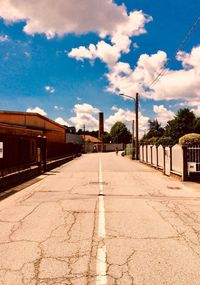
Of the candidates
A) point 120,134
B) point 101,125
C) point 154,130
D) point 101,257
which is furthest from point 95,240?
point 101,125

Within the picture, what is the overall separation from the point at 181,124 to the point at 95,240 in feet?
234

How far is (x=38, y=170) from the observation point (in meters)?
22.7

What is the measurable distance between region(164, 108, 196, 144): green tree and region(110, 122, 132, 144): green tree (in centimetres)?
5664

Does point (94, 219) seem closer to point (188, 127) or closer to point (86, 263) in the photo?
point (86, 263)

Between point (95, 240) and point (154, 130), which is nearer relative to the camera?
point (95, 240)

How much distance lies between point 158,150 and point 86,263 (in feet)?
75.0

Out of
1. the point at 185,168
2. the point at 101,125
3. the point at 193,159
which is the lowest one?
the point at 185,168

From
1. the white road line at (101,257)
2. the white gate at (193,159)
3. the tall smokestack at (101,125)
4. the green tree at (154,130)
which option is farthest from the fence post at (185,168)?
the tall smokestack at (101,125)

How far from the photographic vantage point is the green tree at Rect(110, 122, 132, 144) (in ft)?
440

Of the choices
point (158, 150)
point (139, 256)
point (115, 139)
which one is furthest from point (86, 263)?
point (115, 139)

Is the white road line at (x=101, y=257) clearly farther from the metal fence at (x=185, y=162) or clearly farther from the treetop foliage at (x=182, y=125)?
the treetop foliage at (x=182, y=125)

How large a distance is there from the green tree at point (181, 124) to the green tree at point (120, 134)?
5664 cm

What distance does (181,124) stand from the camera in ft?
248

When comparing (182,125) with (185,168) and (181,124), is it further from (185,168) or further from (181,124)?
(185,168)
